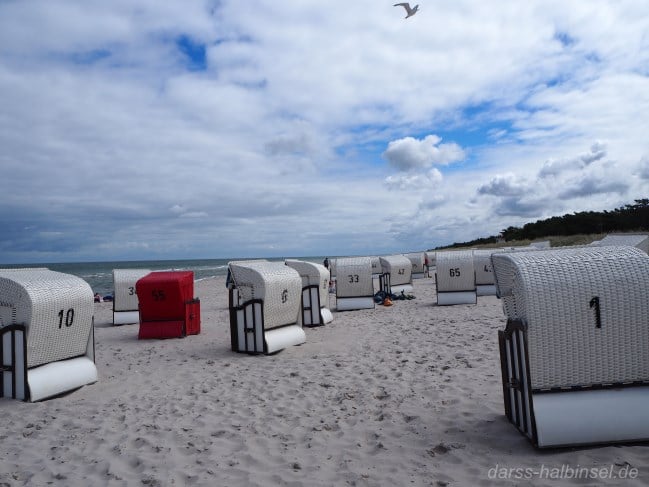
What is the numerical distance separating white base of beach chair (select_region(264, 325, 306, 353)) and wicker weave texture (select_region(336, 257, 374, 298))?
6.51m

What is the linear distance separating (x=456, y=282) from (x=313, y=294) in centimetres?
551

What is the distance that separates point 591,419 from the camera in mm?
4207

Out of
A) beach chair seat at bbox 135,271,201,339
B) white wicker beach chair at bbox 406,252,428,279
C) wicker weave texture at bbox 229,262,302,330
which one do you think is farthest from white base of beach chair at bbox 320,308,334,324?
white wicker beach chair at bbox 406,252,428,279

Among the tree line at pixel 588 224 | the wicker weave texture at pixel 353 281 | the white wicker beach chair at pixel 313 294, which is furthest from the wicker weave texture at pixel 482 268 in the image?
the tree line at pixel 588 224

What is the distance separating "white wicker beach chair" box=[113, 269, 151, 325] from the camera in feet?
49.5

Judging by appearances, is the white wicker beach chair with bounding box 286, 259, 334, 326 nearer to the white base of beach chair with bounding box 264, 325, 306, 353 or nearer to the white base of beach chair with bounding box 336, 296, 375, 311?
the white base of beach chair with bounding box 336, 296, 375, 311

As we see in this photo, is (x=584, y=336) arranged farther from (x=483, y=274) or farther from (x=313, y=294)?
(x=483, y=274)

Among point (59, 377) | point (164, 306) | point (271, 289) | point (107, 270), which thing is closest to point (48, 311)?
point (59, 377)

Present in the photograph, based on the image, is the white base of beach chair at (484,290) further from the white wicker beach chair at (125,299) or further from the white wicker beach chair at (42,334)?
the white wicker beach chair at (42,334)

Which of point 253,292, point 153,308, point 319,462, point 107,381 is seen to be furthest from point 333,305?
→ point 319,462

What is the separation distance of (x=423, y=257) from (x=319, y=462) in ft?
96.0

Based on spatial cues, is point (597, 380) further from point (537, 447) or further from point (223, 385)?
point (223, 385)

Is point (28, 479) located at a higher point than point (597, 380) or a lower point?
lower

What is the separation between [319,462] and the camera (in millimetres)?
4508
